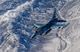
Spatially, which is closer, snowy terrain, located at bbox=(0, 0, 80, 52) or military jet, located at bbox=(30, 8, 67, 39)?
military jet, located at bbox=(30, 8, 67, 39)

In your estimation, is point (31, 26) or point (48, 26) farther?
point (31, 26)

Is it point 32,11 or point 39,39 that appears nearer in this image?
point 39,39

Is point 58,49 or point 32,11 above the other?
point 32,11

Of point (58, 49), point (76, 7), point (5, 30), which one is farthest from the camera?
point (76, 7)

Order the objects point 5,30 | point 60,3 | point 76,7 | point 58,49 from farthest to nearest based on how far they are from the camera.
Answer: point 60,3
point 76,7
point 5,30
point 58,49

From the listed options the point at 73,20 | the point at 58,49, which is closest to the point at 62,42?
the point at 58,49

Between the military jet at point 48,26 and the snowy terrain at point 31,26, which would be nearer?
the military jet at point 48,26

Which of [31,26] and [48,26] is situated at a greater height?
[48,26]

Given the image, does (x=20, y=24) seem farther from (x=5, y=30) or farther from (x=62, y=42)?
(x=62, y=42)
